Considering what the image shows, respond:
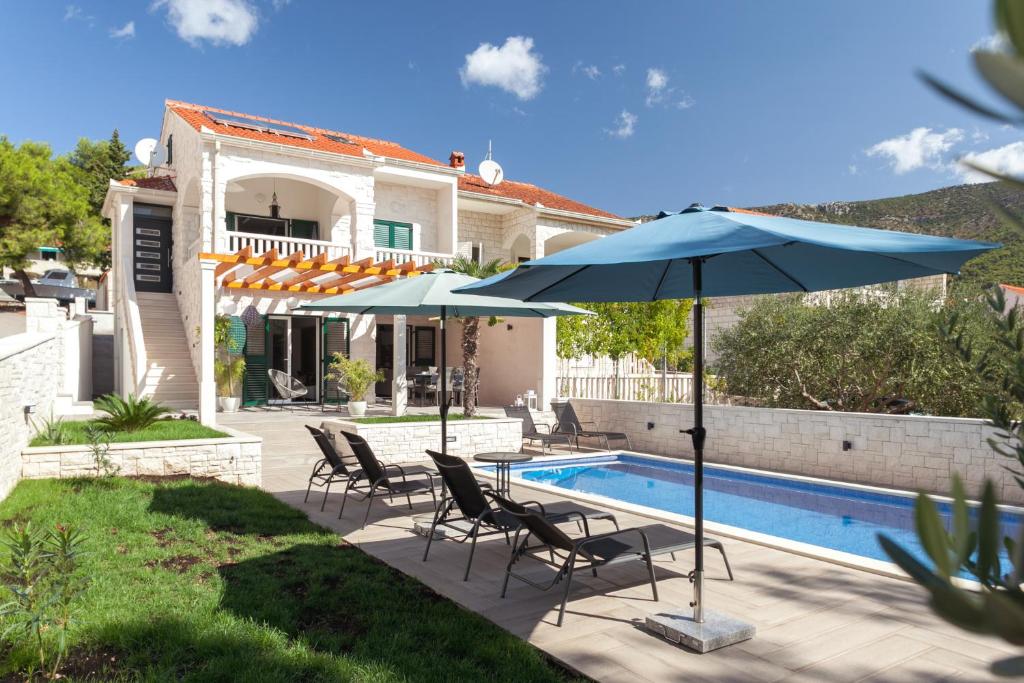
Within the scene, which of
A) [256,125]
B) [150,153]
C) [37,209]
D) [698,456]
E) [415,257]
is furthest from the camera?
[37,209]

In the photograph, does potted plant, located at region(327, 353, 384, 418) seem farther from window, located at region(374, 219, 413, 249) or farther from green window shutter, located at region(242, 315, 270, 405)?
window, located at region(374, 219, 413, 249)

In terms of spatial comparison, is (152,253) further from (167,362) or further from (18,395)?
(18,395)

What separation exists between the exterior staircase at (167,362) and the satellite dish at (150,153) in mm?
4532

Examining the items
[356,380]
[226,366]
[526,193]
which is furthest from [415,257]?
[526,193]

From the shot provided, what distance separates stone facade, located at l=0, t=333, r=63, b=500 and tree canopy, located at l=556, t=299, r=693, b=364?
12.5 meters

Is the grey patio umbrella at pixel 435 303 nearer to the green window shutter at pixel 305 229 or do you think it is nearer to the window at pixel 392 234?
the window at pixel 392 234

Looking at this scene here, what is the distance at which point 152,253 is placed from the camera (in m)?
19.9

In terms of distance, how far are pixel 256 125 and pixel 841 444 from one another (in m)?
17.2

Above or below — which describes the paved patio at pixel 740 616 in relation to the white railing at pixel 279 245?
below

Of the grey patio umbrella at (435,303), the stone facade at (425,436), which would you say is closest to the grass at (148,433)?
the stone facade at (425,436)

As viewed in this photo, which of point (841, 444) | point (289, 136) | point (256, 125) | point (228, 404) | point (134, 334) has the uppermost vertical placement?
point (256, 125)

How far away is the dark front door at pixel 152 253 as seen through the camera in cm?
1966

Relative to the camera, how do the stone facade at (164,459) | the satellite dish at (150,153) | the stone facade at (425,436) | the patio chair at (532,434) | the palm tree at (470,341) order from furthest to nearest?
the satellite dish at (150,153) < the palm tree at (470,341) < the patio chair at (532,434) < the stone facade at (425,436) < the stone facade at (164,459)

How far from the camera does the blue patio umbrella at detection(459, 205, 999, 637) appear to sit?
3639mm
